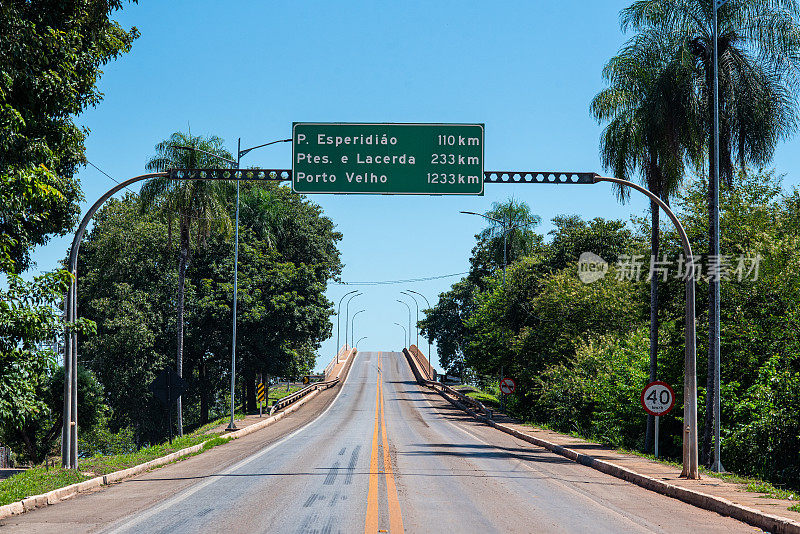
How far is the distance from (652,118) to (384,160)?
10.8 meters

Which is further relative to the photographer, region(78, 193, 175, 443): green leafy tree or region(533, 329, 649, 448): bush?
region(78, 193, 175, 443): green leafy tree

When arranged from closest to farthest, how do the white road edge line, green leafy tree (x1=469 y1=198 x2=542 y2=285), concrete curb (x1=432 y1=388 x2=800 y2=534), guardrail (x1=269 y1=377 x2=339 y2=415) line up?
the white road edge line, concrete curb (x1=432 y1=388 x2=800 y2=534), guardrail (x1=269 y1=377 x2=339 y2=415), green leafy tree (x1=469 y1=198 x2=542 y2=285)

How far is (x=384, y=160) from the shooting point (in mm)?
17547

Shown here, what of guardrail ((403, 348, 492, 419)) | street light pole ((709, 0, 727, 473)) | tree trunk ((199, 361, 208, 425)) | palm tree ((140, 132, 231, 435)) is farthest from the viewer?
tree trunk ((199, 361, 208, 425))

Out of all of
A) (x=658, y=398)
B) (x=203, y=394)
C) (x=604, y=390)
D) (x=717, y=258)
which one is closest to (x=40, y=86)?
(x=658, y=398)

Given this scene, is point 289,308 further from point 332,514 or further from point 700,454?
point 332,514

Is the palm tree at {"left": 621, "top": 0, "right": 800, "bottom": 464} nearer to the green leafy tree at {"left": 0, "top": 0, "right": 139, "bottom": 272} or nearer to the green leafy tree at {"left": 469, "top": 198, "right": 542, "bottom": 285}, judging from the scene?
the green leafy tree at {"left": 0, "top": 0, "right": 139, "bottom": 272}

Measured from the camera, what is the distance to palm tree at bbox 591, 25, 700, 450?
23.4m

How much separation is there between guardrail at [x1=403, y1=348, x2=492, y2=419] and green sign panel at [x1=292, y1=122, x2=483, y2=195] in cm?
2542

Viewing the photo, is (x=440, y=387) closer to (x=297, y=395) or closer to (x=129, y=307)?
(x=297, y=395)

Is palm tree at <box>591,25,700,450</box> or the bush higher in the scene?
palm tree at <box>591,25,700,450</box>

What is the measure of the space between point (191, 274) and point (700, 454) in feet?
124

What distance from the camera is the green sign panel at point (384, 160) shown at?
1755 cm

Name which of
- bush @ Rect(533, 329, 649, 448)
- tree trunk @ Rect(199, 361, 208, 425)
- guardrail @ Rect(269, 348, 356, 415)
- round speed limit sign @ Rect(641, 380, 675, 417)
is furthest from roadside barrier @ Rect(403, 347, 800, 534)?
tree trunk @ Rect(199, 361, 208, 425)
